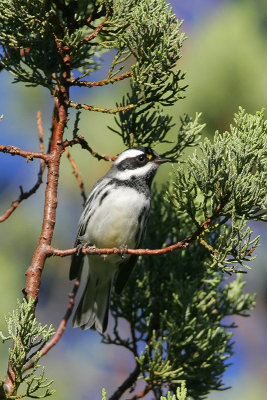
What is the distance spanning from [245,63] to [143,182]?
2185 mm

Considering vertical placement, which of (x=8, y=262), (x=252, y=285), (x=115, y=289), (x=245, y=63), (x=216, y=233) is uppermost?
(x=245, y=63)

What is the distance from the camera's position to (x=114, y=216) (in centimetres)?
336

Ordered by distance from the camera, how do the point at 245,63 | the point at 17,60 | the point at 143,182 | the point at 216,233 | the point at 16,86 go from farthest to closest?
the point at 16,86
the point at 245,63
the point at 143,182
the point at 216,233
the point at 17,60

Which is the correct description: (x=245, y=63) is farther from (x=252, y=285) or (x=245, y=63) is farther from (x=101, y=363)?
(x=101, y=363)

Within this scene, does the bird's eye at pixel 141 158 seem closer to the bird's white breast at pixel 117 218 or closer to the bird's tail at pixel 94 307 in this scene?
the bird's white breast at pixel 117 218

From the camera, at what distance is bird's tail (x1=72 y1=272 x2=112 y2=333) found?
3.35 meters

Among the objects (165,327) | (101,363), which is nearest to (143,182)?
(165,327)

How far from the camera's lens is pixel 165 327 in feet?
9.39

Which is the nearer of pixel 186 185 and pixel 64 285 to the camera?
pixel 186 185

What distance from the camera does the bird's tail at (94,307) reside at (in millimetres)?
3346

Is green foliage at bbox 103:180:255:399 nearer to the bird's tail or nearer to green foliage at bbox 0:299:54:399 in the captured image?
the bird's tail

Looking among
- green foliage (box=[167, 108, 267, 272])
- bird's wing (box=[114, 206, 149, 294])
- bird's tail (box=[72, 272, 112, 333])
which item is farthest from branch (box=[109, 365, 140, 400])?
green foliage (box=[167, 108, 267, 272])

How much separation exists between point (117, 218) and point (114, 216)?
0.06 ft

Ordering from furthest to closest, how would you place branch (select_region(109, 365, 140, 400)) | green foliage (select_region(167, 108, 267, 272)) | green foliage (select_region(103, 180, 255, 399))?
1. green foliage (select_region(103, 180, 255, 399))
2. branch (select_region(109, 365, 140, 400))
3. green foliage (select_region(167, 108, 267, 272))
